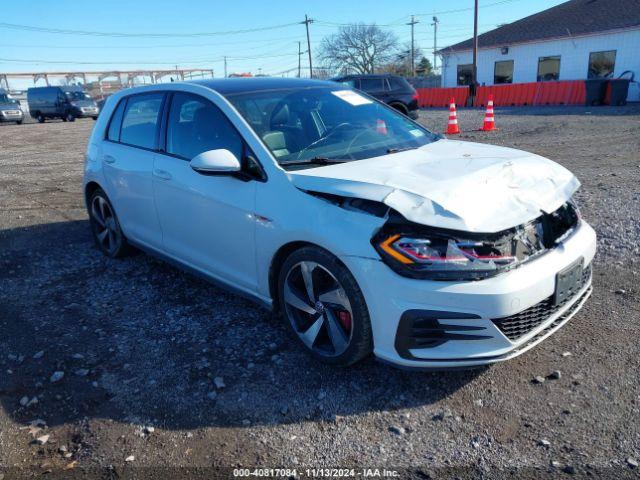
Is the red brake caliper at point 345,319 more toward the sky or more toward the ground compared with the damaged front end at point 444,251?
more toward the ground

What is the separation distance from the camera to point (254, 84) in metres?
3.98

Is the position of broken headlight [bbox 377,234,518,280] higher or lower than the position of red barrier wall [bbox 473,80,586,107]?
higher

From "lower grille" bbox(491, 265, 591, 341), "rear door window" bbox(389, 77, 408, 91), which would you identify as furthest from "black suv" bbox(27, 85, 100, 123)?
"lower grille" bbox(491, 265, 591, 341)

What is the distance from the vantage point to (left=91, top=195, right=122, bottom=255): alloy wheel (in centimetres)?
512

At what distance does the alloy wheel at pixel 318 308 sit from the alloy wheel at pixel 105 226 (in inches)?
102

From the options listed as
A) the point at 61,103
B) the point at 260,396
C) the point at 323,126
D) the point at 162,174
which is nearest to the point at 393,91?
the point at 323,126

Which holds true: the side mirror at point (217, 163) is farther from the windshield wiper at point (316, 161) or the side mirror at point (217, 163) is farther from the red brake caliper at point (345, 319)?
the red brake caliper at point (345, 319)

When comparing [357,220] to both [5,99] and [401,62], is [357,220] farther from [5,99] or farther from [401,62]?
[401,62]

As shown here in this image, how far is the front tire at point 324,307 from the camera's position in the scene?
2.79 metres

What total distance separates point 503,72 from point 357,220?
33946 mm

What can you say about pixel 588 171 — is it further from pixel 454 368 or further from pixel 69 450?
pixel 69 450

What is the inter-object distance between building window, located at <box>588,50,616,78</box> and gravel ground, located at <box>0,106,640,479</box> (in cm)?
2731

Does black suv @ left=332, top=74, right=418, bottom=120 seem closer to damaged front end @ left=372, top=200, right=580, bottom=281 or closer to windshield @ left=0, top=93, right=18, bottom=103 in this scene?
damaged front end @ left=372, top=200, right=580, bottom=281

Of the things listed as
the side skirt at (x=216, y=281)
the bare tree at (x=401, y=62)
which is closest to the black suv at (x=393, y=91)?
the side skirt at (x=216, y=281)
